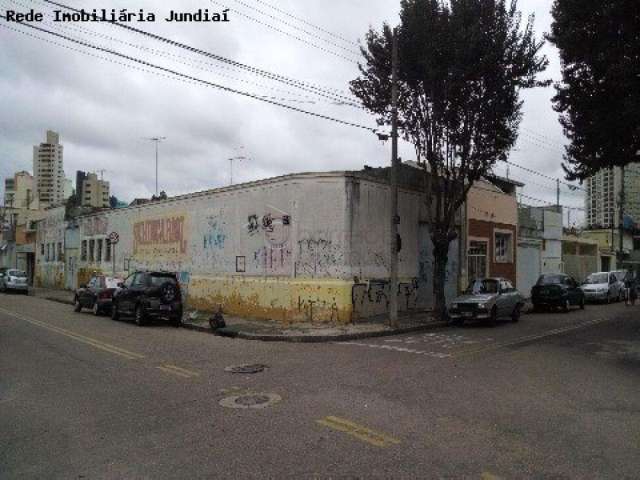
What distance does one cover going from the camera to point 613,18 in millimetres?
14438

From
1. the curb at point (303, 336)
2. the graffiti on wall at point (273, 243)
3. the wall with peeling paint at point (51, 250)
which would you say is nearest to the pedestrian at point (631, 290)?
the curb at point (303, 336)

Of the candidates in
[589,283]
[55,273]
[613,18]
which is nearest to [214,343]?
[613,18]

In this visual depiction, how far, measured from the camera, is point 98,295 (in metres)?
21.0

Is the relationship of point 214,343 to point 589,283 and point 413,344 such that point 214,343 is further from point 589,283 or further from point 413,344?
point 589,283

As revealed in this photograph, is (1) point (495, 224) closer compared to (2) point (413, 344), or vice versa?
(2) point (413, 344)

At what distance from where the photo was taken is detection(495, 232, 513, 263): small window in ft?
92.9

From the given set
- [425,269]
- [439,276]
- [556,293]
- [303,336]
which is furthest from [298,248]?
[556,293]

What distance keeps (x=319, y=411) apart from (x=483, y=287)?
13416 mm

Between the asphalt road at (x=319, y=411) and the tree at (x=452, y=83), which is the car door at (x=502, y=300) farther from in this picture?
the asphalt road at (x=319, y=411)

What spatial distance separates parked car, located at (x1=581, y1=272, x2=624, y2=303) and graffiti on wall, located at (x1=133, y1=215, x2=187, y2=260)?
21296 millimetres

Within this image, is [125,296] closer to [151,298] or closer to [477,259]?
[151,298]

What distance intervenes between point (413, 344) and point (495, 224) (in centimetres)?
1599

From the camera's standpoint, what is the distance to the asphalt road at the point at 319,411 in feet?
17.2

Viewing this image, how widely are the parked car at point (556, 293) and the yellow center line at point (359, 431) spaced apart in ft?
64.6
